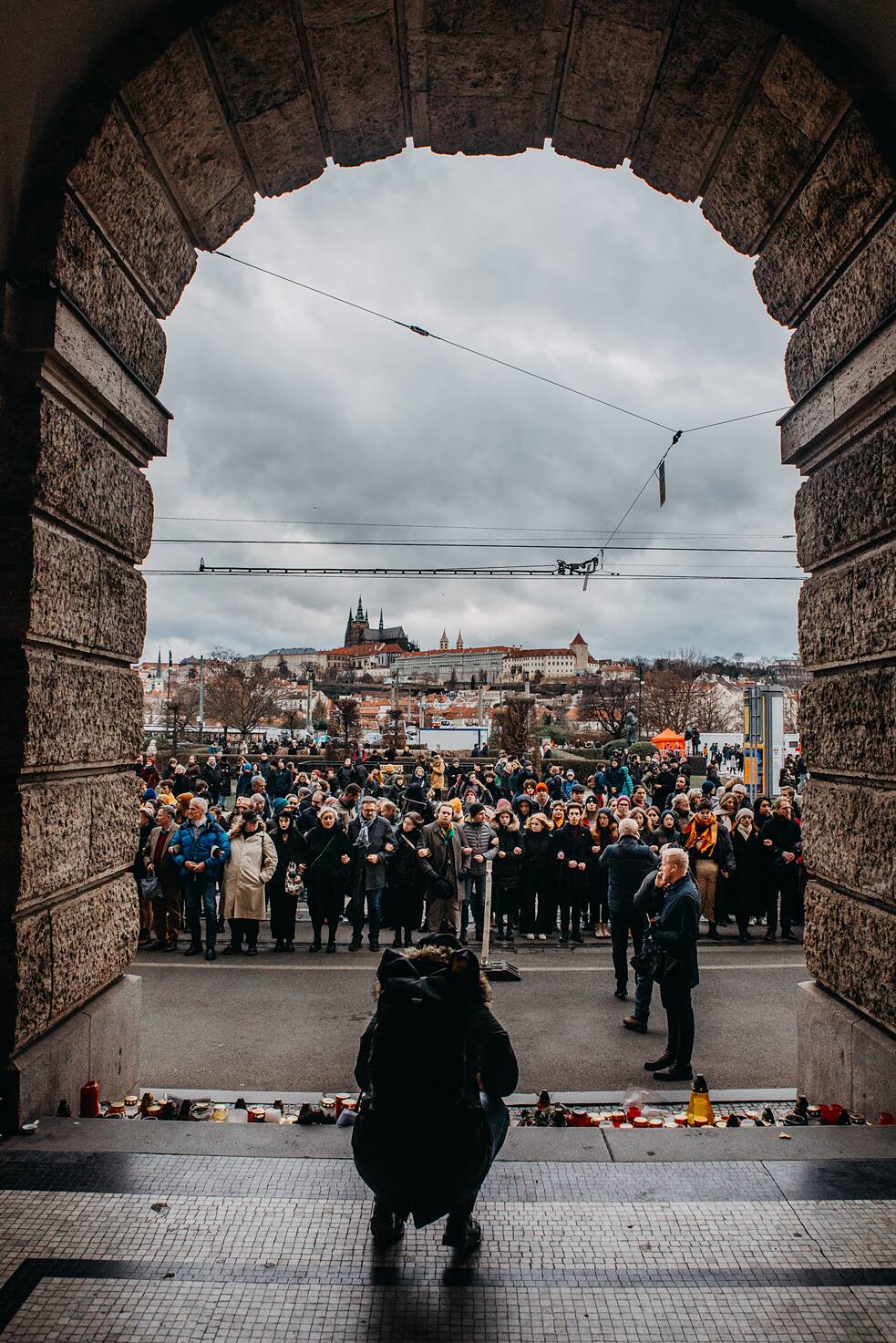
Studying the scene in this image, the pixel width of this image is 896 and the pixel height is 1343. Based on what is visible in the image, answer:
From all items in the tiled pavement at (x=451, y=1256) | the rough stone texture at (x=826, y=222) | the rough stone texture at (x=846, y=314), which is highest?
the rough stone texture at (x=826, y=222)

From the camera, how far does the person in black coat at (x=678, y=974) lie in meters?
6.07

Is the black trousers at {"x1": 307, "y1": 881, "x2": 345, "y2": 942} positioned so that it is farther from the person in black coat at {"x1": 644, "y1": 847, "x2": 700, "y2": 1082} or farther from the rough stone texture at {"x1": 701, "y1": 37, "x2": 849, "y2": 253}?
the rough stone texture at {"x1": 701, "y1": 37, "x2": 849, "y2": 253}

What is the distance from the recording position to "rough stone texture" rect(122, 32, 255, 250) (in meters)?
4.40

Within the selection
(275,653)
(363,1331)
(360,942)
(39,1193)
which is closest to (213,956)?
(360,942)

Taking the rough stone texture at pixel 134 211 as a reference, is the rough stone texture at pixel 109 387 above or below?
below

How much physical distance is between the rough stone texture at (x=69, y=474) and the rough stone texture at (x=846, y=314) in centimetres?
407

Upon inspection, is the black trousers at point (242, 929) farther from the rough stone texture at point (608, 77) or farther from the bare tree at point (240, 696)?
the bare tree at point (240, 696)

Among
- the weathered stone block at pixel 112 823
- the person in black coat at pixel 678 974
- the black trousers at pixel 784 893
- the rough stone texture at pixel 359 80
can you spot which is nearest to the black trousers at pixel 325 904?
the person in black coat at pixel 678 974

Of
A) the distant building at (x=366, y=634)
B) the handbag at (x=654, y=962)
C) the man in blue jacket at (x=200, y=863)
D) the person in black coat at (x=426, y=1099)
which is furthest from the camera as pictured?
the distant building at (x=366, y=634)

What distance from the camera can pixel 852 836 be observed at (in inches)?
177

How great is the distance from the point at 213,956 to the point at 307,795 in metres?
5.25

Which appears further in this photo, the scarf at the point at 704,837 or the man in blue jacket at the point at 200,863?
the scarf at the point at 704,837

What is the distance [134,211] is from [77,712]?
2801mm

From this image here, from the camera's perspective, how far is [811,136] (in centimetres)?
451
